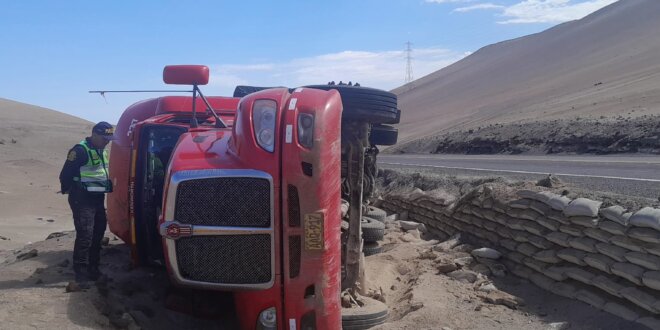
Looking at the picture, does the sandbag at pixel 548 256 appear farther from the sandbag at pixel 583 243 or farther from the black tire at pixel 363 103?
the black tire at pixel 363 103

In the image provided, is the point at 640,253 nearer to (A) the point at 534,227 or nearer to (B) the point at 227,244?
(A) the point at 534,227

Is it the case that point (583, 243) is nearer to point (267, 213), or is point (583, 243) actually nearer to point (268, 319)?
point (268, 319)

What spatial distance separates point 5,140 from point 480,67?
238ft

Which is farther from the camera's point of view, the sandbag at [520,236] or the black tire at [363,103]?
the sandbag at [520,236]

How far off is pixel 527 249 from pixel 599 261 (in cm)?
118

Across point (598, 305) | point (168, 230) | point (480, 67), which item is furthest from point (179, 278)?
point (480, 67)

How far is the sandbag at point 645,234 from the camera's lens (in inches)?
212

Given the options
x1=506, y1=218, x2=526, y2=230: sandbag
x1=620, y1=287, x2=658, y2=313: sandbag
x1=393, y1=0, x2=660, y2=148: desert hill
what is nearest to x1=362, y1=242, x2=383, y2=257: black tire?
x1=506, y1=218, x2=526, y2=230: sandbag

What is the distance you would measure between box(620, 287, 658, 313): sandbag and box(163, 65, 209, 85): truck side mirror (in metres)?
4.04

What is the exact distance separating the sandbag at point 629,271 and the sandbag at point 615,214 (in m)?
0.37

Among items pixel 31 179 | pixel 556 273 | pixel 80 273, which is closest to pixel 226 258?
pixel 80 273

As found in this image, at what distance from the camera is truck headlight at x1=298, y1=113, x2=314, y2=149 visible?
4.16 meters

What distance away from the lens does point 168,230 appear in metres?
4.21

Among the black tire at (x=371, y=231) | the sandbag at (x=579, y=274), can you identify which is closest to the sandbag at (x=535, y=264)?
the sandbag at (x=579, y=274)
